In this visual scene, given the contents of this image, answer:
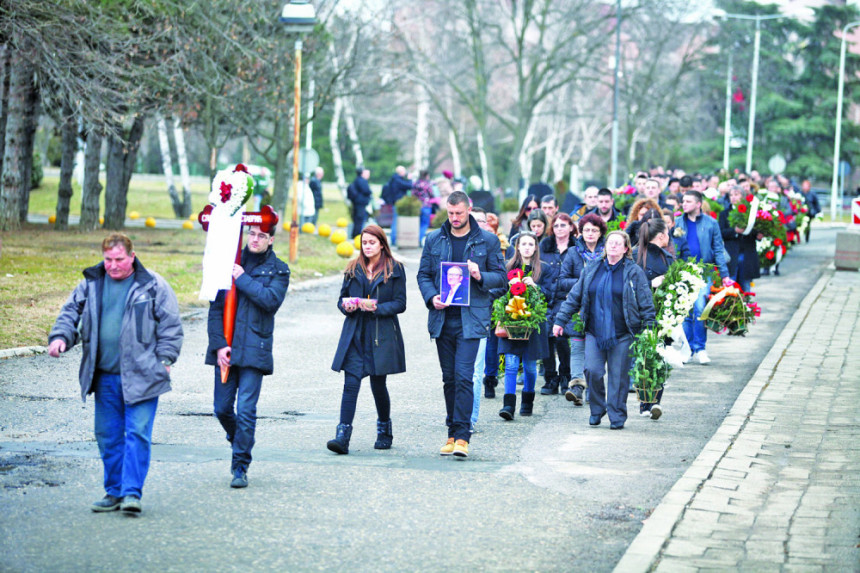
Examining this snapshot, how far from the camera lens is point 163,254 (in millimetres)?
24750

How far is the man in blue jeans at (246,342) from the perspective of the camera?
7.93 m

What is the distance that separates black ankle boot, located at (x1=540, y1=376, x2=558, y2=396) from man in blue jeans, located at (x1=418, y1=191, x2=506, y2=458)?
9.65 feet

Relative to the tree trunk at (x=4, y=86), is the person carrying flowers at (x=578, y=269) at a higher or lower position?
lower

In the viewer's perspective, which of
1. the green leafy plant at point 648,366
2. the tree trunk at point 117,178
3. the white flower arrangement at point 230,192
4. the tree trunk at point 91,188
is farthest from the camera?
the tree trunk at point 117,178

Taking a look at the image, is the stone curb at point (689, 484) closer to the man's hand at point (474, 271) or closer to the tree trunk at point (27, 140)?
the man's hand at point (474, 271)

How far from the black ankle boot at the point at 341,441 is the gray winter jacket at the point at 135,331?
178 cm

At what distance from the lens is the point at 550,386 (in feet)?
39.7

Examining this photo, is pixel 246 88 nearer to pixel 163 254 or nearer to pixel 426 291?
pixel 163 254

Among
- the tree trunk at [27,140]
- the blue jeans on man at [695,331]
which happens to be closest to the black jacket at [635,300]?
the blue jeans on man at [695,331]

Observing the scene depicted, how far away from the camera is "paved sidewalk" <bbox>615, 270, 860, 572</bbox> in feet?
21.2

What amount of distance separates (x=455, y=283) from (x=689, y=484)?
220cm

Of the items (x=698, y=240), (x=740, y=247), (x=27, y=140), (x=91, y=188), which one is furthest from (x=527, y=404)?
(x=27, y=140)

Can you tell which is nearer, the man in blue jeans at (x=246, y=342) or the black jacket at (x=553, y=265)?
the man in blue jeans at (x=246, y=342)

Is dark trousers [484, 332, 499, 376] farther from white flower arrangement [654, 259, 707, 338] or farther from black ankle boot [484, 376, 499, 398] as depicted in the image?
white flower arrangement [654, 259, 707, 338]
